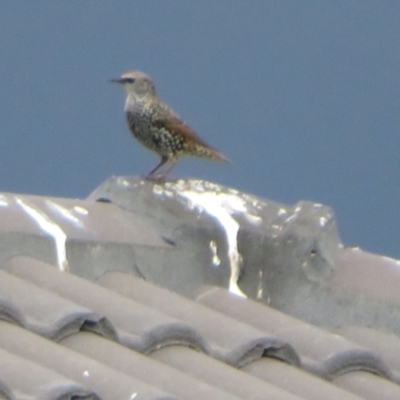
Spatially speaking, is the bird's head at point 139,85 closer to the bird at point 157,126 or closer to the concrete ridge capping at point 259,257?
the bird at point 157,126

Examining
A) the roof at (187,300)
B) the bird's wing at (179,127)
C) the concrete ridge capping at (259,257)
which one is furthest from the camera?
the bird's wing at (179,127)

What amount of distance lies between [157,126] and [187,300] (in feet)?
7.11

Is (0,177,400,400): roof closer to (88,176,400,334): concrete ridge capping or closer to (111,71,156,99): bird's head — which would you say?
(88,176,400,334): concrete ridge capping

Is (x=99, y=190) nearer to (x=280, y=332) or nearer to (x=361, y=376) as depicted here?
(x=280, y=332)

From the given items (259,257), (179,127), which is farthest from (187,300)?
(179,127)

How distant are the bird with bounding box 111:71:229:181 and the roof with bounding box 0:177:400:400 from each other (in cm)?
154

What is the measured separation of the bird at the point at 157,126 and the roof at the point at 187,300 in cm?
154

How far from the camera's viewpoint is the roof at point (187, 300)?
2.64 metres

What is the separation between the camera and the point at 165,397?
241 centimetres

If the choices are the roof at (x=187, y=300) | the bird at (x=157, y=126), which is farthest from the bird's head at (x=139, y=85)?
the roof at (x=187, y=300)

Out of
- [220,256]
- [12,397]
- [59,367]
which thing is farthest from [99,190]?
[12,397]

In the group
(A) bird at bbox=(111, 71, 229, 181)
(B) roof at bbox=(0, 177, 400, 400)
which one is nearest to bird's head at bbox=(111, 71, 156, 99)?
(A) bird at bbox=(111, 71, 229, 181)

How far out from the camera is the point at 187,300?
319 centimetres

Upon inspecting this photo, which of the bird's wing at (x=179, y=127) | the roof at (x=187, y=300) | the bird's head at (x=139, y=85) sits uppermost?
the bird's head at (x=139, y=85)
